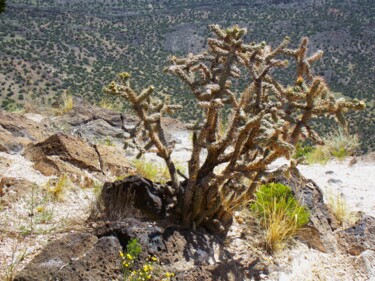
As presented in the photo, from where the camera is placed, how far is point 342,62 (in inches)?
1809

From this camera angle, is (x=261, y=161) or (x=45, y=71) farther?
(x=45, y=71)

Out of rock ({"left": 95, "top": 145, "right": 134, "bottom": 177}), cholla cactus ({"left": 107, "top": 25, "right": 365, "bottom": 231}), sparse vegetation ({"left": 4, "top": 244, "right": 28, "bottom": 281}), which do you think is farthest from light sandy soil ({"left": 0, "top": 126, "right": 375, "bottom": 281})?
rock ({"left": 95, "top": 145, "right": 134, "bottom": 177})

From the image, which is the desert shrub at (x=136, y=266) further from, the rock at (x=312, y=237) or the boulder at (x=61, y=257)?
the rock at (x=312, y=237)

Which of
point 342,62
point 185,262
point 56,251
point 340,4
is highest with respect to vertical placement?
point 340,4

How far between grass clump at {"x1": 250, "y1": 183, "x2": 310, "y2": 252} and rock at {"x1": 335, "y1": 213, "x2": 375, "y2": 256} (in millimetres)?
518

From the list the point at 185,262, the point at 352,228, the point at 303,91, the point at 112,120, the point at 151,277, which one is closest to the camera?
the point at 151,277

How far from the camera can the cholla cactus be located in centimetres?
391

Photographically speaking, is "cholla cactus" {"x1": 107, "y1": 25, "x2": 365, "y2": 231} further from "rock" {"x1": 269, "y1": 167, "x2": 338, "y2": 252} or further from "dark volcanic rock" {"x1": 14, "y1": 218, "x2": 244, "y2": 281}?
"rock" {"x1": 269, "y1": 167, "x2": 338, "y2": 252}

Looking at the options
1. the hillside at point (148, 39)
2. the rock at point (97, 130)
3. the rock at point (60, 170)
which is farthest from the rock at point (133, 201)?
the hillside at point (148, 39)

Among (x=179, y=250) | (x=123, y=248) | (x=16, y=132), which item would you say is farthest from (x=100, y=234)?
(x=16, y=132)

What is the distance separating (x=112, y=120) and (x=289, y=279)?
5.96 metres

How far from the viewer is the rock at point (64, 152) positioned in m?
5.75

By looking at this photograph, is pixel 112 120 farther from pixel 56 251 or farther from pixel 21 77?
pixel 21 77

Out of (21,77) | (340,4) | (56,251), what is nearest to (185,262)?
(56,251)
